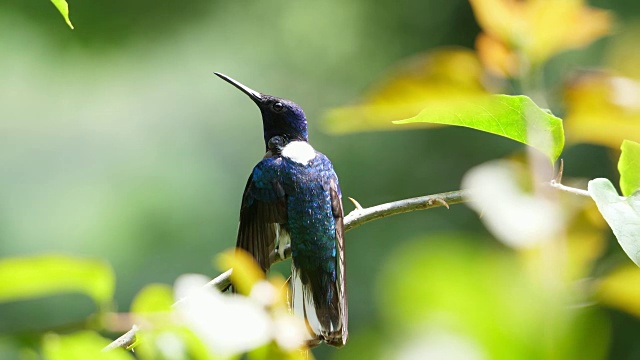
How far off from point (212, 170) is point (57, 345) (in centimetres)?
396

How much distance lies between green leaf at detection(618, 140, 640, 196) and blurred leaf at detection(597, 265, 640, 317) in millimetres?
194

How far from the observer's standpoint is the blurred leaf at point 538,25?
458 millimetres

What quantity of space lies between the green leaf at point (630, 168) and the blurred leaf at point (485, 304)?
0.29m

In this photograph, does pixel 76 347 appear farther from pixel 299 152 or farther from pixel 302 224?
pixel 299 152

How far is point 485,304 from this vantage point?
24 centimetres

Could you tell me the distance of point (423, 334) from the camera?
246 mm

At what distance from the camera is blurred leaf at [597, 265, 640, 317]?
0.94 feet

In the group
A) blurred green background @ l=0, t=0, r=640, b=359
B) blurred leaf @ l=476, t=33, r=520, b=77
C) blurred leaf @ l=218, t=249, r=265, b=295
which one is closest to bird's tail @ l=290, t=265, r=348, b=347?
blurred leaf @ l=476, t=33, r=520, b=77

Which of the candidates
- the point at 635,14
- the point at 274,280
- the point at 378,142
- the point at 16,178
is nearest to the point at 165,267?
the point at 16,178

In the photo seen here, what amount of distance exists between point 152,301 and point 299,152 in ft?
5.27

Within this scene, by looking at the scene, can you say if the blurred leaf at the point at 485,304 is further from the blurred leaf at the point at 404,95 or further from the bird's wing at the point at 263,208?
the bird's wing at the point at 263,208

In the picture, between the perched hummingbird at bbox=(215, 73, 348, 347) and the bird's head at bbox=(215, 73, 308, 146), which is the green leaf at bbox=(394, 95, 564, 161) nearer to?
the perched hummingbird at bbox=(215, 73, 348, 347)

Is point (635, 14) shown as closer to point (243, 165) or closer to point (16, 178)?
point (243, 165)

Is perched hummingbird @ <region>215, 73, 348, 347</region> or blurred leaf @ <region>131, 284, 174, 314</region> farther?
perched hummingbird @ <region>215, 73, 348, 347</region>
